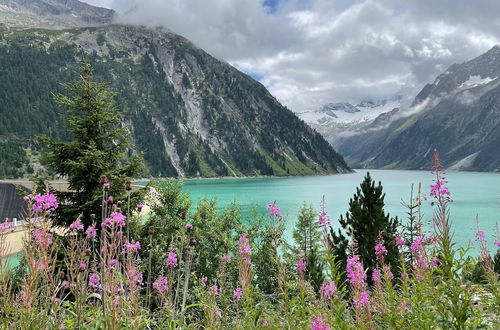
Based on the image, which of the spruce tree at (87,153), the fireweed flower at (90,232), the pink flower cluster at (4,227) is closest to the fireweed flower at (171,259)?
the fireweed flower at (90,232)

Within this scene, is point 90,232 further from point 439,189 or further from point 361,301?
point 439,189

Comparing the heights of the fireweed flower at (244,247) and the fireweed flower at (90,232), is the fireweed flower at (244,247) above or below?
below

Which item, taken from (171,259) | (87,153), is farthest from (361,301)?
(87,153)

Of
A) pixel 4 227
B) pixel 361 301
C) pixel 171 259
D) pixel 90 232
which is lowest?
pixel 171 259

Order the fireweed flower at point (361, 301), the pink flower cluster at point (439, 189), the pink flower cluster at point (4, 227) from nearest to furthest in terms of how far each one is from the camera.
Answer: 1. the pink flower cluster at point (4, 227)
2. the fireweed flower at point (361, 301)
3. the pink flower cluster at point (439, 189)

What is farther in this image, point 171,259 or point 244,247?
point 171,259

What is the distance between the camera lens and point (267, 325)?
574cm

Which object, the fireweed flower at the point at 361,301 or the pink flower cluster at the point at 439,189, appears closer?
the fireweed flower at the point at 361,301

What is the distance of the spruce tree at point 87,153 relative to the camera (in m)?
21.2

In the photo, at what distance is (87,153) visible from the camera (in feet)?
69.2

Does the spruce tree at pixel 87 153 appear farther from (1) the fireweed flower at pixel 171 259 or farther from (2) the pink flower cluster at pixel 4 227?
(2) the pink flower cluster at pixel 4 227

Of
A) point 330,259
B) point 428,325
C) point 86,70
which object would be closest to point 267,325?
point 330,259

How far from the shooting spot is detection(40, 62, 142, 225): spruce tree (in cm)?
2122

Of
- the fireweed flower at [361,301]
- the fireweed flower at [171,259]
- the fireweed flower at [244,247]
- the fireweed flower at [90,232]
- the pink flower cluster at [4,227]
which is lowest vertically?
the fireweed flower at [171,259]
